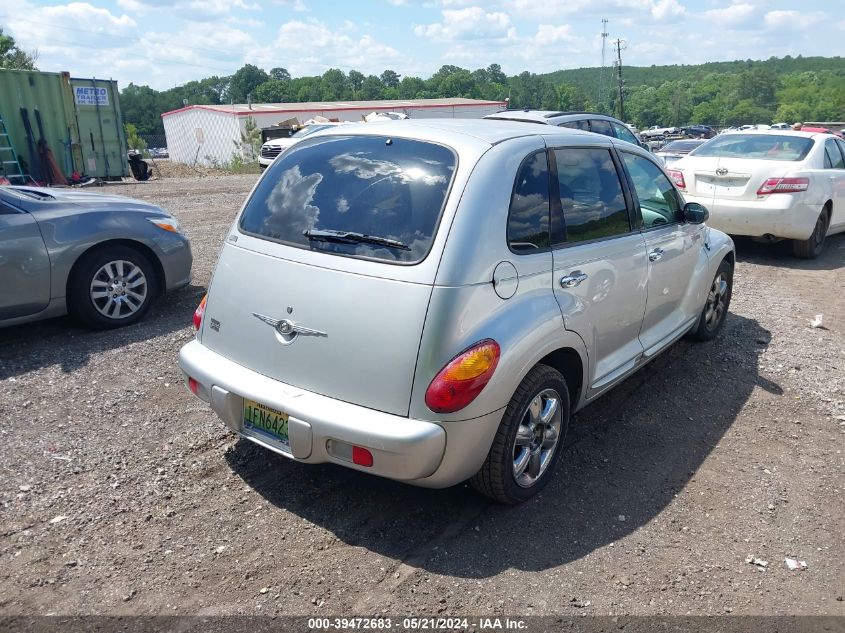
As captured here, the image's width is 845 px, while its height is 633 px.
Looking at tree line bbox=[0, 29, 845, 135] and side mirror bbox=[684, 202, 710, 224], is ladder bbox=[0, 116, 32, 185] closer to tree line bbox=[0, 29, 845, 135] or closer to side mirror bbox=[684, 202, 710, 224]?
side mirror bbox=[684, 202, 710, 224]

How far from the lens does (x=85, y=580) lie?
3.05 meters

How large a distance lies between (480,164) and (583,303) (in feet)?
3.22

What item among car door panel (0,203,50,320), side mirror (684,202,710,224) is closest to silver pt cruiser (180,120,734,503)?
side mirror (684,202,710,224)

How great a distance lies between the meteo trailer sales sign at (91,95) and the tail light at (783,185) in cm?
1717

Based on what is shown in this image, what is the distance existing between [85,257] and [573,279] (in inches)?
165

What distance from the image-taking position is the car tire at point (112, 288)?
586 centimetres

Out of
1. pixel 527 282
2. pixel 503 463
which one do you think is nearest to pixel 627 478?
pixel 503 463

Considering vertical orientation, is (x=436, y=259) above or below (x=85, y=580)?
above

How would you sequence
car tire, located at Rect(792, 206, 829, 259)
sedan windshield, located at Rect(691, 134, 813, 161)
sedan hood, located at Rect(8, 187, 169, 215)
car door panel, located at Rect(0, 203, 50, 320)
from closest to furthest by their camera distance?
car door panel, located at Rect(0, 203, 50, 320), sedan hood, located at Rect(8, 187, 169, 215), car tire, located at Rect(792, 206, 829, 259), sedan windshield, located at Rect(691, 134, 813, 161)

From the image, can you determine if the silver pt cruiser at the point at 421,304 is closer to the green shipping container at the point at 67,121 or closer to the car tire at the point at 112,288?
the car tire at the point at 112,288

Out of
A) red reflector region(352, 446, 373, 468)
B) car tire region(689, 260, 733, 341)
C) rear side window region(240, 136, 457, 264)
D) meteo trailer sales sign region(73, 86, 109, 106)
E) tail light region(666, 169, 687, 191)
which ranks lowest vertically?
car tire region(689, 260, 733, 341)

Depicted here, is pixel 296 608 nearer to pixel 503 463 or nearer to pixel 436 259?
pixel 503 463

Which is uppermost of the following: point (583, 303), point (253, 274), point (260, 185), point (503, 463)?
point (260, 185)

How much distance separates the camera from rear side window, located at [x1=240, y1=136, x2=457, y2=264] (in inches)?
128
